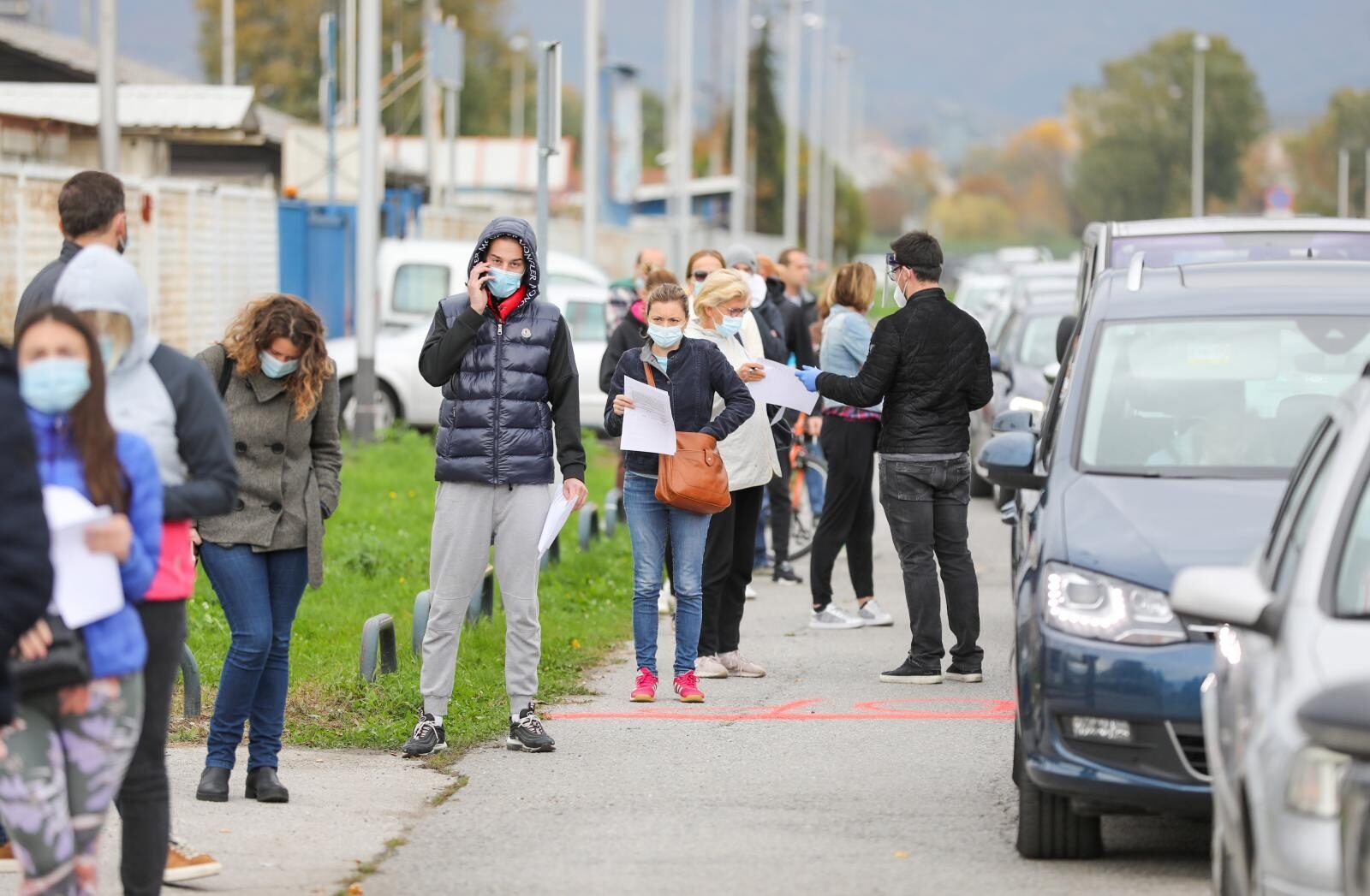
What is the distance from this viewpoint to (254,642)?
7.06 meters

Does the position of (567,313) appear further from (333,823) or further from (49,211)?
(333,823)

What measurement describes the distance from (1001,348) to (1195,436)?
1166 centimetres

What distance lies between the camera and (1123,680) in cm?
592

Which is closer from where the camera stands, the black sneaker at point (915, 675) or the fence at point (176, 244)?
the black sneaker at point (915, 675)

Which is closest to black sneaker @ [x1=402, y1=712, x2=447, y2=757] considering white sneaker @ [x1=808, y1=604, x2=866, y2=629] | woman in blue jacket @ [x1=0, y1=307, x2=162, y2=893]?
woman in blue jacket @ [x1=0, y1=307, x2=162, y2=893]

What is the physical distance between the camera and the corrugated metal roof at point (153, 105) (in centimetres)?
2703

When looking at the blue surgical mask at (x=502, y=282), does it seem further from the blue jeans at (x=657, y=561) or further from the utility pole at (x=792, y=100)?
the utility pole at (x=792, y=100)

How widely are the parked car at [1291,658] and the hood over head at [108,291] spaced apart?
251 cm

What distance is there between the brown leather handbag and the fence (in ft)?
25.6

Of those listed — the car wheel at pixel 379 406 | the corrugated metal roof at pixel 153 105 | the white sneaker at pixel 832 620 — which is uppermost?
the corrugated metal roof at pixel 153 105

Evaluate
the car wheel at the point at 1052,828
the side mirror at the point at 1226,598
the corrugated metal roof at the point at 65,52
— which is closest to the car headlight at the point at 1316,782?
the side mirror at the point at 1226,598

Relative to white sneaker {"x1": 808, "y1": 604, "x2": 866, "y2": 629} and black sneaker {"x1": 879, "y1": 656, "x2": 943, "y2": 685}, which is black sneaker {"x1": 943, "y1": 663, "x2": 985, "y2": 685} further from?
white sneaker {"x1": 808, "y1": 604, "x2": 866, "y2": 629}

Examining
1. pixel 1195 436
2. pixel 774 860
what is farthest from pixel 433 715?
pixel 1195 436

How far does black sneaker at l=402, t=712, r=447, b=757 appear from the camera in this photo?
8148mm
